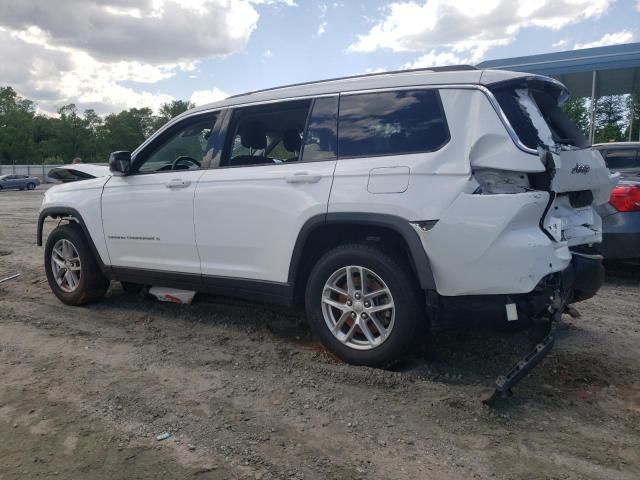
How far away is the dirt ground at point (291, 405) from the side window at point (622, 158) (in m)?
4.16

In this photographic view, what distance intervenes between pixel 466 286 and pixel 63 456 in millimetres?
2359

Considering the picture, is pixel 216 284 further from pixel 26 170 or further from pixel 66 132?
pixel 66 132

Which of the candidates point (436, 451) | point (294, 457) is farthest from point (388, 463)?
point (294, 457)

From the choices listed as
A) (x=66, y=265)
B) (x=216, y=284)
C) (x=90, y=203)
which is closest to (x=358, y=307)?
(x=216, y=284)

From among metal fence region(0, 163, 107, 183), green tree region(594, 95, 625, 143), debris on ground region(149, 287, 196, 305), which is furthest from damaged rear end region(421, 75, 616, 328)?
metal fence region(0, 163, 107, 183)

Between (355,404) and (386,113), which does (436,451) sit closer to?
(355,404)

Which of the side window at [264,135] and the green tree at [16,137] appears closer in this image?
the side window at [264,135]

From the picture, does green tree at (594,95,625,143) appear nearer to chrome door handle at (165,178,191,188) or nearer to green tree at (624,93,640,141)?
green tree at (624,93,640,141)

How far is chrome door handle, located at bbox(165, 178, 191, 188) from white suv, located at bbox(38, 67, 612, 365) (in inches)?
0.5

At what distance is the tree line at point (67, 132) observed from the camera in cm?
7875

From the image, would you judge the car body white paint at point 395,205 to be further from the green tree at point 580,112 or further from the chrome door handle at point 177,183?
the green tree at point 580,112

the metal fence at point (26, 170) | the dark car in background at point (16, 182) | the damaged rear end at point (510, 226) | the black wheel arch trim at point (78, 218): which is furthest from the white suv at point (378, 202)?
the metal fence at point (26, 170)

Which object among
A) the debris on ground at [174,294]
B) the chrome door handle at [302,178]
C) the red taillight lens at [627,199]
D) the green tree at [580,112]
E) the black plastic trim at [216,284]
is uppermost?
the green tree at [580,112]

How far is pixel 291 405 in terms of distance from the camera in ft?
10.7
